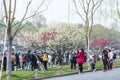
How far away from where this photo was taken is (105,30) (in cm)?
10344

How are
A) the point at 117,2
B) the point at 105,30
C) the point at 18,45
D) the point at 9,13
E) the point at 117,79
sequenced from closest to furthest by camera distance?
the point at 9,13, the point at 117,79, the point at 117,2, the point at 18,45, the point at 105,30

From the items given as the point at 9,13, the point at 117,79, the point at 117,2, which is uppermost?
the point at 117,2

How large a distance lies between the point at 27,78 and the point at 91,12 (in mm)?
11208

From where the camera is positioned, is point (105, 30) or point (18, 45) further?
point (105, 30)

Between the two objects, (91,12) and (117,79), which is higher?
(91,12)

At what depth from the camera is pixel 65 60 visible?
1924 inches

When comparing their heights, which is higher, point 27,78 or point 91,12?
point 91,12

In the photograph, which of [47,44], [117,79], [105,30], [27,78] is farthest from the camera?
[105,30]

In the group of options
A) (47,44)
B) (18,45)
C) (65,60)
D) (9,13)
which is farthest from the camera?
(18,45)

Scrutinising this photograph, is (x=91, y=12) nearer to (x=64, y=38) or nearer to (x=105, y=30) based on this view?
(x=64, y=38)

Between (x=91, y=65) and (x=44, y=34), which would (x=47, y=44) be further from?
(x=91, y=65)

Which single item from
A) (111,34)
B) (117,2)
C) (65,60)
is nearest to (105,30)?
(111,34)

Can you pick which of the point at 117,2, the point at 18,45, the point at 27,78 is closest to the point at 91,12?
the point at 117,2

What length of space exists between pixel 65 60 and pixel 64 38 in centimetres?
2032
